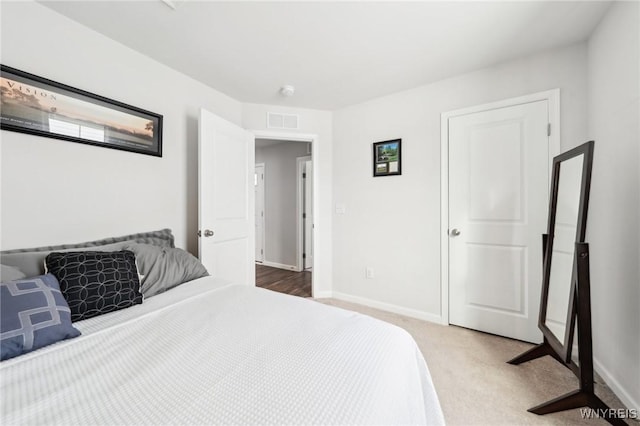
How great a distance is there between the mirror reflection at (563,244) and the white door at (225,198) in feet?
8.47

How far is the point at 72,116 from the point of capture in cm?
158

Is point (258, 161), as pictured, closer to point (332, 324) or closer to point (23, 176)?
point (23, 176)

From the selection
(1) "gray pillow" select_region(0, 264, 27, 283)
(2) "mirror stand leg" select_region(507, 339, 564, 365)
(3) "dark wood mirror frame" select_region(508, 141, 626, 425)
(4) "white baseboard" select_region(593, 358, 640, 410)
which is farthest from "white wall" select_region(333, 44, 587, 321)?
(1) "gray pillow" select_region(0, 264, 27, 283)

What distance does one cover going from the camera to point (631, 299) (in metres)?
1.34

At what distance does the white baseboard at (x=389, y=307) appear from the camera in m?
2.46

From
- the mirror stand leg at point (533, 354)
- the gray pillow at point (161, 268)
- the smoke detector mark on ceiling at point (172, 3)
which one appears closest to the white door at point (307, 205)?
the gray pillow at point (161, 268)

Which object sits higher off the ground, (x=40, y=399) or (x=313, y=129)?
(x=313, y=129)

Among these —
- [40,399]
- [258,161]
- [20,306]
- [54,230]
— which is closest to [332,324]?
[40,399]

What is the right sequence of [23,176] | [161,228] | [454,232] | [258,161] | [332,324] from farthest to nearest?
[258,161]
[454,232]
[161,228]
[23,176]
[332,324]

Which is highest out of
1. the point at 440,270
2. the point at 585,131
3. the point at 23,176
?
the point at 585,131

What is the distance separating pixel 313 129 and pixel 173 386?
287 centimetres

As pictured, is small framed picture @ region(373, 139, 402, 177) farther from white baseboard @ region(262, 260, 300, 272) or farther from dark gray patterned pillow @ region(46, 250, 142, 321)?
white baseboard @ region(262, 260, 300, 272)

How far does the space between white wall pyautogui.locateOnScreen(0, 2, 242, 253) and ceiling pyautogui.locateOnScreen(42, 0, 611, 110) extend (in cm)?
14

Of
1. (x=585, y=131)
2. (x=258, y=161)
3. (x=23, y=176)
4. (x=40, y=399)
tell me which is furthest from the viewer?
(x=258, y=161)
